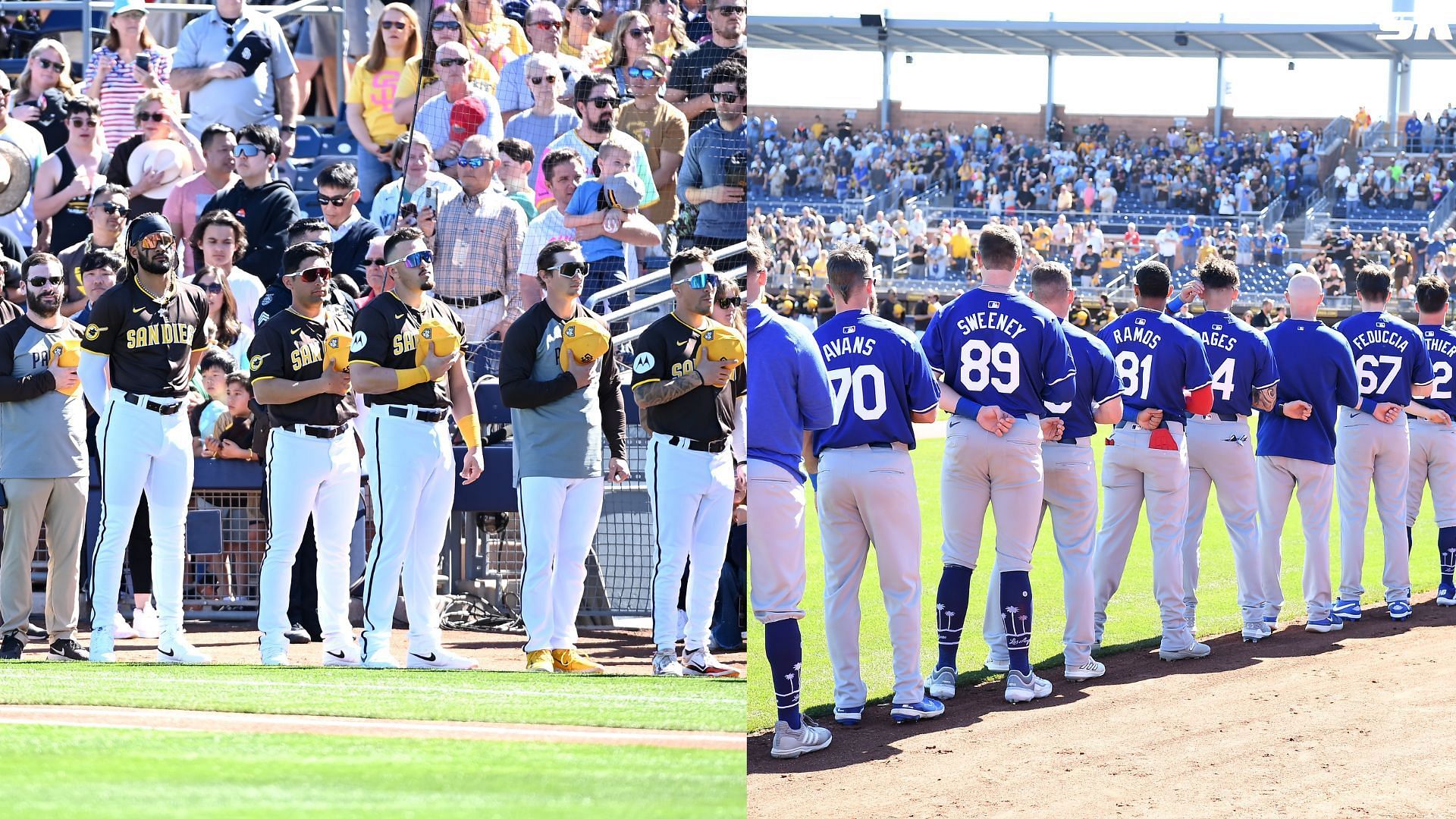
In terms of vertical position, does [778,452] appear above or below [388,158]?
below

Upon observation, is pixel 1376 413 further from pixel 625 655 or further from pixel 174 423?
pixel 174 423

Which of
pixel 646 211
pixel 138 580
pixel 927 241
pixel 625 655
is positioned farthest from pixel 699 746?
pixel 927 241

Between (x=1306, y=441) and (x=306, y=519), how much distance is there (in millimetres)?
3950

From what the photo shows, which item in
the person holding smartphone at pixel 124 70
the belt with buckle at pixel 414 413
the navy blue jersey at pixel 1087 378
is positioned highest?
the person holding smartphone at pixel 124 70

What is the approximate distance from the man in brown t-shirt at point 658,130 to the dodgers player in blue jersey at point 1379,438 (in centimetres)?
297

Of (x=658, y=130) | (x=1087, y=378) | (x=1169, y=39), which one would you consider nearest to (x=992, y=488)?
(x=1087, y=378)

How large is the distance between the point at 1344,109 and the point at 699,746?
355 centimetres

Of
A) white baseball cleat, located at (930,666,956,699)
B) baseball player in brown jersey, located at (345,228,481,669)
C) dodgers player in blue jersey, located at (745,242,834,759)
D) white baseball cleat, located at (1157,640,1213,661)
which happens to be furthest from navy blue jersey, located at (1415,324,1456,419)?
baseball player in brown jersey, located at (345,228,481,669)

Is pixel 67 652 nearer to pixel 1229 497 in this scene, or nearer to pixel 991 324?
pixel 991 324

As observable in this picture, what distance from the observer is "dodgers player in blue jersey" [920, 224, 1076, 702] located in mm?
4637

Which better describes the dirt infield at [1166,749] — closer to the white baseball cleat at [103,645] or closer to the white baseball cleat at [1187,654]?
the white baseball cleat at [1187,654]

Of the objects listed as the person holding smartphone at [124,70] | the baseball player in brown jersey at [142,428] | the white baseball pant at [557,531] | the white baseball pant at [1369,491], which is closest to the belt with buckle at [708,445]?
the white baseball pant at [557,531]

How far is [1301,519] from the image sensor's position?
607cm

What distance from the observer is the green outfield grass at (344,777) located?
3568 mm
